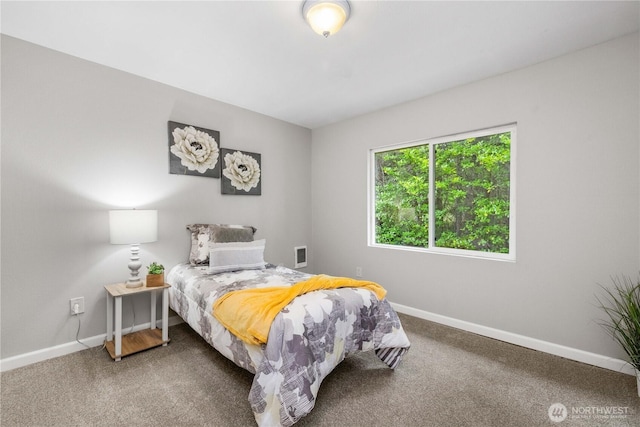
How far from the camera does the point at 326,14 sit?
1771mm

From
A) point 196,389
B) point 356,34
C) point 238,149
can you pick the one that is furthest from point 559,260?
point 238,149

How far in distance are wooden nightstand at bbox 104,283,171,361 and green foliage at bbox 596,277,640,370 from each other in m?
3.47

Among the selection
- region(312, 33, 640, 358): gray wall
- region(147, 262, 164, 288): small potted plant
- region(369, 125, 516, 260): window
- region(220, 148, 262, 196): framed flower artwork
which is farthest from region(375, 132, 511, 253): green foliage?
region(147, 262, 164, 288): small potted plant

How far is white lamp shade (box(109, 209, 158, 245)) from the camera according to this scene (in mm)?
2324

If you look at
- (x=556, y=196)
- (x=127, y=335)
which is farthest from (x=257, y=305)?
(x=556, y=196)

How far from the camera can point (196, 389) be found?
1.91 meters

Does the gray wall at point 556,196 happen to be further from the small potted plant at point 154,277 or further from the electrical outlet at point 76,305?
the electrical outlet at point 76,305

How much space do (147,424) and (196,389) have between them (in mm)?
342

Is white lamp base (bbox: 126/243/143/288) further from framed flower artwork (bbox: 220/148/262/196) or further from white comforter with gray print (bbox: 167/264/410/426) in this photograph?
framed flower artwork (bbox: 220/148/262/196)

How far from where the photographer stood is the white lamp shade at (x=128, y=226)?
2324 mm

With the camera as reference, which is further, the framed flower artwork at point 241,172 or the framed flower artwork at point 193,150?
the framed flower artwork at point 241,172

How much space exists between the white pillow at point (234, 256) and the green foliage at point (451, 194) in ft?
5.53

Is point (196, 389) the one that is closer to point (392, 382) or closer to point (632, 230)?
point (392, 382)

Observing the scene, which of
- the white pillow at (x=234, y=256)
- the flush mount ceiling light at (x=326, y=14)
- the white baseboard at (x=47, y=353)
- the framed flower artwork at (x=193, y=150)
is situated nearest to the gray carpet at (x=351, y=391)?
the white baseboard at (x=47, y=353)
